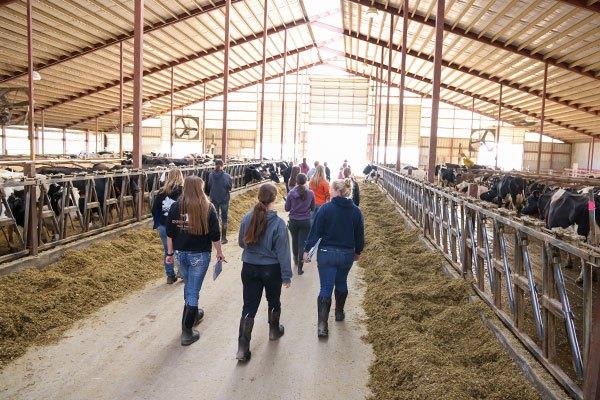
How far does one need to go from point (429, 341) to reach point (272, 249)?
166cm

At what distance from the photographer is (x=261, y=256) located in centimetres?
458

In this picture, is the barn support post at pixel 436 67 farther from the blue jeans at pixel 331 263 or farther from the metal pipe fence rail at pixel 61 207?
the blue jeans at pixel 331 263

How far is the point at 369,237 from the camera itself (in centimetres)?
1025

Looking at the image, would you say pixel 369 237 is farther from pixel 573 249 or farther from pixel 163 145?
pixel 163 145

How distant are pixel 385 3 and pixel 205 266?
19934mm

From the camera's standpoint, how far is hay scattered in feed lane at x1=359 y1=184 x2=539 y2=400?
3.59 metres

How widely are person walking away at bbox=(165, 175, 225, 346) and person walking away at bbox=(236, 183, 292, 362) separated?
1.40 feet

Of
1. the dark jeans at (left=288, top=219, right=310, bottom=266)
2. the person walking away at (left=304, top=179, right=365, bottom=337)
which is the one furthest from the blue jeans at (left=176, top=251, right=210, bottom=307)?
the dark jeans at (left=288, top=219, right=310, bottom=266)

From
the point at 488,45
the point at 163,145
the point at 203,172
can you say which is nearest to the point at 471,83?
the point at 488,45

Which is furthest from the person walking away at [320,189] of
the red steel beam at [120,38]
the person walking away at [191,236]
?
the red steel beam at [120,38]

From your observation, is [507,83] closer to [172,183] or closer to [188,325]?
[172,183]

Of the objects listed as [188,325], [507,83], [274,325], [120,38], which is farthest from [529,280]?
[507,83]

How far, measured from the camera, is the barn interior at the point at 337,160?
13.2ft

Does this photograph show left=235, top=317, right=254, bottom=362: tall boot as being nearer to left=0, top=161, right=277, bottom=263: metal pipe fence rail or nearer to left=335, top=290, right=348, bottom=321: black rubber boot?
left=335, top=290, right=348, bottom=321: black rubber boot
